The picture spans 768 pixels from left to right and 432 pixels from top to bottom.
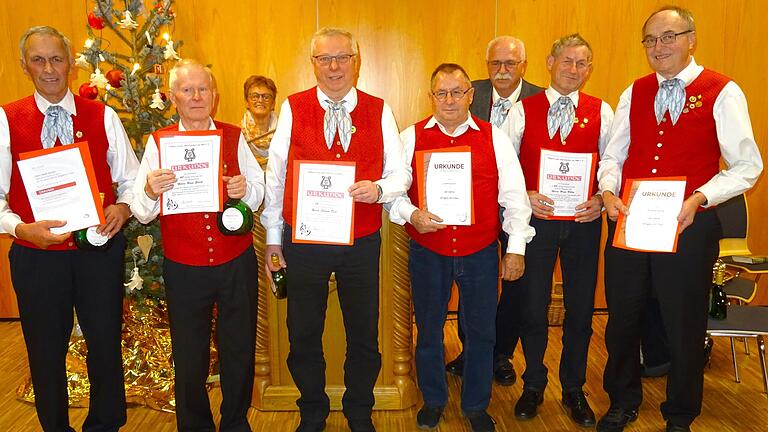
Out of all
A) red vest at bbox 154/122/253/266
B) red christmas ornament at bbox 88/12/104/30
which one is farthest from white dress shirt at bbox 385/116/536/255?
red christmas ornament at bbox 88/12/104/30

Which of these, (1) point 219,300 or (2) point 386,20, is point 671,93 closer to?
(1) point 219,300

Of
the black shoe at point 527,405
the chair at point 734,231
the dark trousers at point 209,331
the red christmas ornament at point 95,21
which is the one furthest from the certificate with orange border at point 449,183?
the chair at point 734,231

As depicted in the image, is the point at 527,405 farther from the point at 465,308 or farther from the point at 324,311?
the point at 324,311

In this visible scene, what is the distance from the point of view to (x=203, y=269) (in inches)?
94.3

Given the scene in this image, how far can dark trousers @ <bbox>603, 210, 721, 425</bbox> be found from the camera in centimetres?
255

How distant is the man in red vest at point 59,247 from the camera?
88.5 inches

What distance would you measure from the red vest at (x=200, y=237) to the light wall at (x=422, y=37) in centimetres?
234

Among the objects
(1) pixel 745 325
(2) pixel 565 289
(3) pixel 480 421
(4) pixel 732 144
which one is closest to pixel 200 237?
(3) pixel 480 421

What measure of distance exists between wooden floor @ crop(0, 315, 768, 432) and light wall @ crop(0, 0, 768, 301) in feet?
7.46

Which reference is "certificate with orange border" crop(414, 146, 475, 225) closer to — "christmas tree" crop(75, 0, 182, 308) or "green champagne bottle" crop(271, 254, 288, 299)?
"green champagne bottle" crop(271, 254, 288, 299)

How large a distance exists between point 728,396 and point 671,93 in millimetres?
2009

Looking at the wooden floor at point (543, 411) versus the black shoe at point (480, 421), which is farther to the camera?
the wooden floor at point (543, 411)

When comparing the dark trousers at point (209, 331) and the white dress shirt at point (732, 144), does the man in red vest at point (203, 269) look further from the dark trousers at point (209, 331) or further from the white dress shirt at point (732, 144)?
the white dress shirt at point (732, 144)

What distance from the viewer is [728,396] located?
3.34 metres
